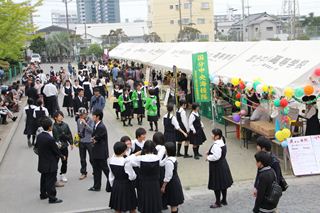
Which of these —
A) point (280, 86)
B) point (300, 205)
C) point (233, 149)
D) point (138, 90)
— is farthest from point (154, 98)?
point (300, 205)

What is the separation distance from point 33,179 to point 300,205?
19.3ft

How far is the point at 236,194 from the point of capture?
8.44 metres

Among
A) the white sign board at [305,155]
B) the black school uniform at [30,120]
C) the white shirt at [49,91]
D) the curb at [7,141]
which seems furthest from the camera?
the white shirt at [49,91]

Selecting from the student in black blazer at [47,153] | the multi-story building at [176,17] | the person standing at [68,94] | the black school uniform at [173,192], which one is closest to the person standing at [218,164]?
the black school uniform at [173,192]

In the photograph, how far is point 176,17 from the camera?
7750 cm

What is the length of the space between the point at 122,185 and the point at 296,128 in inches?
213

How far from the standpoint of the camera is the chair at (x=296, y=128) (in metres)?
A: 10.2

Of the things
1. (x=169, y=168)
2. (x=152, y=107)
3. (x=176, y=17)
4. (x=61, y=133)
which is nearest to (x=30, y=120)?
(x=152, y=107)

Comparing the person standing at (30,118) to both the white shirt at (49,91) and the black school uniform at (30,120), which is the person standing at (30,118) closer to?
the black school uniform at (30,120)

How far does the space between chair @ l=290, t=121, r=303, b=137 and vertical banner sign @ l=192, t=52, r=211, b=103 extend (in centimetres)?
321

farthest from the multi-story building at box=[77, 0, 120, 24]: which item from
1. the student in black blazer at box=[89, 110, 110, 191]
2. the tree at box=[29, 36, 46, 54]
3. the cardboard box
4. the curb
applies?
the student in black blazer at box=[89, 110, 110, 191]

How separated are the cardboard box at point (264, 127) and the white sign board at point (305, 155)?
3.47 ft

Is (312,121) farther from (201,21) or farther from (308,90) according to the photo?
(201,21)

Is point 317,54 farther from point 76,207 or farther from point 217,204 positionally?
point 76,207
